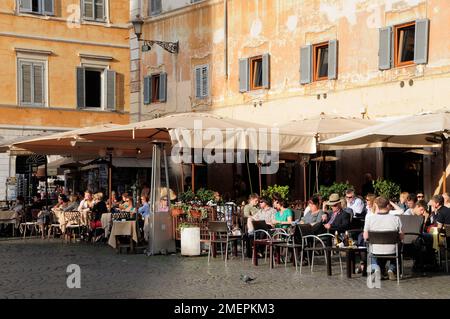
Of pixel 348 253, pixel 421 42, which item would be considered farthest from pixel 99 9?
pixel 348 253

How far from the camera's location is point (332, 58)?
2008cm

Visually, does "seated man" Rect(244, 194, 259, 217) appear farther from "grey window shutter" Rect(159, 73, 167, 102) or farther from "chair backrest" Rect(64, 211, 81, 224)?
"grey window shutter" Rect(159, 73, 167, 102)

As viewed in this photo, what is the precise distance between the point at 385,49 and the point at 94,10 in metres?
15.5

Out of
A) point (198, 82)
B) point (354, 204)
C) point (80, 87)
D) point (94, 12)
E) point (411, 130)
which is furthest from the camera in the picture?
point (94, 12)

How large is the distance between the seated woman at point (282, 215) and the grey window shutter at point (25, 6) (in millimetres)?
17347

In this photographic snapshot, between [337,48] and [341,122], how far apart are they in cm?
324

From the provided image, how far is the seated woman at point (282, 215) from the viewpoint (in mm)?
14344

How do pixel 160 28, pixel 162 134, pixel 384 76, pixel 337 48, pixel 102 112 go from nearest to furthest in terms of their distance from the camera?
pixel 162 134
pixel 384 76
pixel 337 48
pixel 160 28
pixel 102 112

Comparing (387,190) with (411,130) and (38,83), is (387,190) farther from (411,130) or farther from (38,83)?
(38,83)

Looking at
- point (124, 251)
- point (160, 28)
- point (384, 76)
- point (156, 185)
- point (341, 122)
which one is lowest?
point (124, 251)

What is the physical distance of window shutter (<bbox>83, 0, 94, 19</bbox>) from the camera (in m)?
30.7

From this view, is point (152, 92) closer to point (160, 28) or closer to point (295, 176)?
point (160, 28)

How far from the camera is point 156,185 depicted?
609 inches
